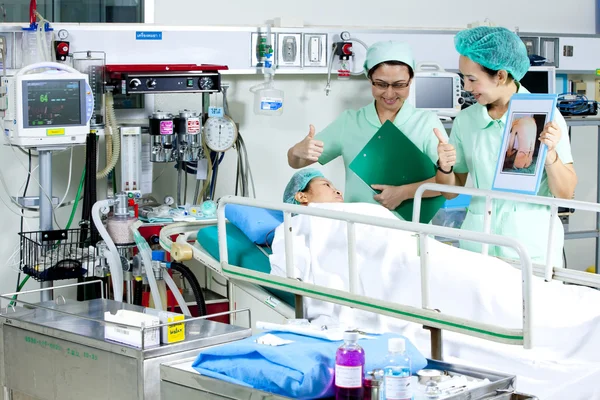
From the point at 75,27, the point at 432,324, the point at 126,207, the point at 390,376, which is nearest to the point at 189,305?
the point at 126,207

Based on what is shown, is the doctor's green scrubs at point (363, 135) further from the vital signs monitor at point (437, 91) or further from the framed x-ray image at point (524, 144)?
the vital signs monitor at point (437, 91)

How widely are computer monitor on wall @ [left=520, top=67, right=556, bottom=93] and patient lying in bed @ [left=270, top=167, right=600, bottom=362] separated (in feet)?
8.04

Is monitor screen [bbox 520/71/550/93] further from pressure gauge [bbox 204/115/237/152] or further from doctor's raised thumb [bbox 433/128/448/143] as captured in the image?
doctor's raised thumb [bbox 433/128/448/143]

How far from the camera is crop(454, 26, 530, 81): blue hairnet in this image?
10.8ft

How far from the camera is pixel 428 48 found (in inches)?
202

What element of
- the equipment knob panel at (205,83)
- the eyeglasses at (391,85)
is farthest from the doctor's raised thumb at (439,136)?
the equipment knob panel at (205,83)

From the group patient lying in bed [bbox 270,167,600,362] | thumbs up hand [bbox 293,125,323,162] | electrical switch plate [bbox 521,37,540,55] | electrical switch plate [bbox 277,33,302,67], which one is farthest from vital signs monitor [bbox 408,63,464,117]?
patient lying in bed [bbox 270,167,600,362]

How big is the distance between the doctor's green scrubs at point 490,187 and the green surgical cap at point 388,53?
483 millimetres

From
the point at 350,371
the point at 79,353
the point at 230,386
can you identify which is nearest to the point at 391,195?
the point at 79,353

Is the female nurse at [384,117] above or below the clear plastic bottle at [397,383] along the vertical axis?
above

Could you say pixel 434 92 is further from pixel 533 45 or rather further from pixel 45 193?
pixel 45 193

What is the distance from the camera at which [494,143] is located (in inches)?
132

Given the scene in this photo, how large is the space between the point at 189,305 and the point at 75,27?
4.79ft

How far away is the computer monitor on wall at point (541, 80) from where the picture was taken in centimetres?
518
